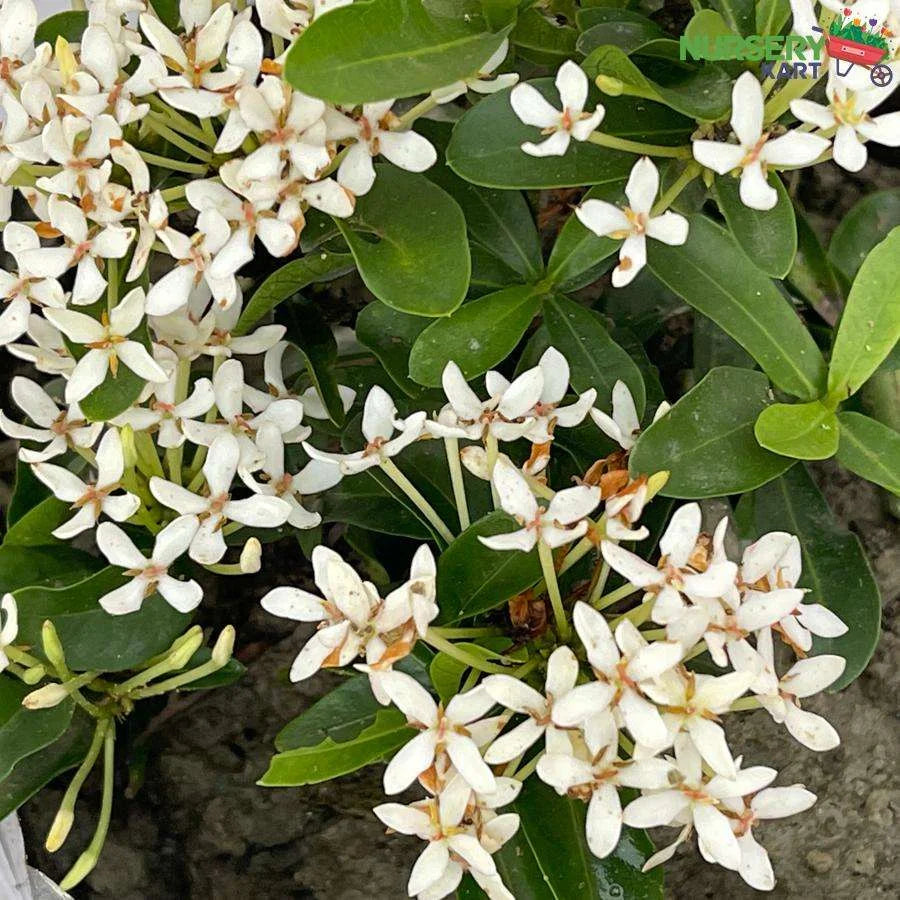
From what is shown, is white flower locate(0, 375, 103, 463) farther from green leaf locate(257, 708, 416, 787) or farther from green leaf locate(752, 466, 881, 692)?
green leaf locate(752, 466, 881, 692)

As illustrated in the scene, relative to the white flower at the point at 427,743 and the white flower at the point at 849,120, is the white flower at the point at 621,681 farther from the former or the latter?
the white flower at the point at 849,120

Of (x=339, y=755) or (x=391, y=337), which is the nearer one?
(x=339, y=755)

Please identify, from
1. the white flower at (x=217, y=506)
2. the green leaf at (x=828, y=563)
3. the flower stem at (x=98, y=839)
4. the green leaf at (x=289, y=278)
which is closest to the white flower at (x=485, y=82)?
the green leaf at (x=289, y=278)

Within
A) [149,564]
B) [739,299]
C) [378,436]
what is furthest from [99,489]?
[739,299]

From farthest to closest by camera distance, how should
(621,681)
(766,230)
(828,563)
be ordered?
(828,563)
(766,230)
(621,681)

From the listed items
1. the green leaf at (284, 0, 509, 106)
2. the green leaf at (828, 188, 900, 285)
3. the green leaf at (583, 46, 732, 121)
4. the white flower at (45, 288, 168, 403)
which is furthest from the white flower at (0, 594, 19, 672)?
the green leaf at (828, 188, 900, 285)

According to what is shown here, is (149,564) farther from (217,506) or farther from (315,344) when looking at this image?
(315,344)
